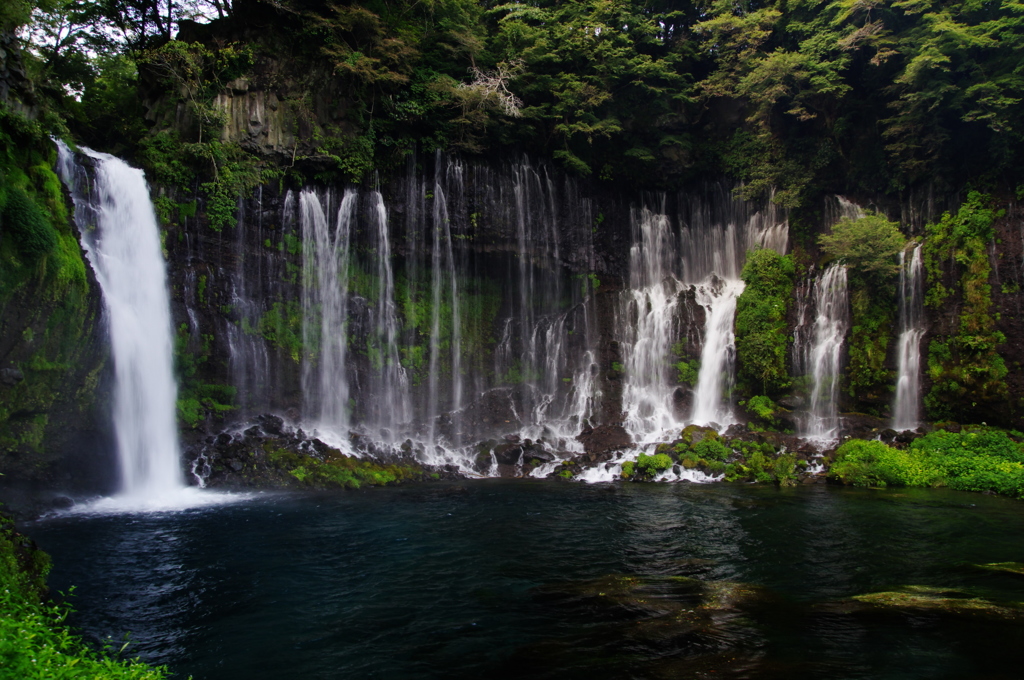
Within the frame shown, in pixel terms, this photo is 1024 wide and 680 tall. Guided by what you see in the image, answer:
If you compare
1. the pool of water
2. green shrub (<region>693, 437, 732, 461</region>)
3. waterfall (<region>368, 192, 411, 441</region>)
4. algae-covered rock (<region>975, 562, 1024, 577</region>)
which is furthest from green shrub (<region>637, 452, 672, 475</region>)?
algae-covered rock (<region>975, 562, 1024, 577</region>)

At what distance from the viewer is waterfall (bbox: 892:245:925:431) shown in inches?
719

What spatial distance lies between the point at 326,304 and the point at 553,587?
50.4 feet

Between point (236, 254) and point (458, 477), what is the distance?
1002 cm

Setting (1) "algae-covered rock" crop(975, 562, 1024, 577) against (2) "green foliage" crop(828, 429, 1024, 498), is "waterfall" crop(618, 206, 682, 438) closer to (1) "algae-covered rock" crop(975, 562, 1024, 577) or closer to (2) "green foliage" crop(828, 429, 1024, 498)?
(2) "green foliage" crop(828, 429, 1024, 498)

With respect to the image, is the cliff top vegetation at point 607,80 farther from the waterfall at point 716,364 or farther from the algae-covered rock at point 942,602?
the algae-covered rock at point 942,602

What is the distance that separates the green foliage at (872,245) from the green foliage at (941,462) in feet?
18.2

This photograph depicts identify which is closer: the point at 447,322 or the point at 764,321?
the point at 764,321

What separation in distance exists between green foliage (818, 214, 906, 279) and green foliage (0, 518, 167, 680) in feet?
68.6

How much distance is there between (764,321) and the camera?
21312 mm

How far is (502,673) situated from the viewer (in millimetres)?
5574

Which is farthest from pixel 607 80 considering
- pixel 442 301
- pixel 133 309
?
pixel 133 309

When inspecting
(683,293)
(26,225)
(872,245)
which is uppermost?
(872,245)

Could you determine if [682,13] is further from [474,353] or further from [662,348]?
[474,353]

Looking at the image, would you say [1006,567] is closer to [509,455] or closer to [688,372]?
[509,455]
